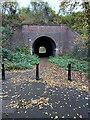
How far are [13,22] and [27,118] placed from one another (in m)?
14.7

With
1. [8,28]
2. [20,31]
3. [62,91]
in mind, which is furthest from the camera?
[20,31]

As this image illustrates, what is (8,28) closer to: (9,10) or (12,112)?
(9,10)

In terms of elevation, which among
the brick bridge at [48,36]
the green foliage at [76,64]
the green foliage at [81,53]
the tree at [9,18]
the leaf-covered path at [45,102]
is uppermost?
the tree at [9,18]

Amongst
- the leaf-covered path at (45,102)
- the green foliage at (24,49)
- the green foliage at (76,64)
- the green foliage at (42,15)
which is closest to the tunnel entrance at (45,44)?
the green foliage at (24,49)

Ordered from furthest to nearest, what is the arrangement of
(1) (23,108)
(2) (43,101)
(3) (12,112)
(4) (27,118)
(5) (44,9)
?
(5) (44,9) < (2) (43,101) < (1) (23,108) < (3) (12,112) < (4) (27,118)

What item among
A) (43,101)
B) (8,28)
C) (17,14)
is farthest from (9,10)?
(43,101)

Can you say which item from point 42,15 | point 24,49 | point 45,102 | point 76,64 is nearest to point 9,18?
point 24,49

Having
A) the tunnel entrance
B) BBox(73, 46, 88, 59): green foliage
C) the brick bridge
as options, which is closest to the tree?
the brick bridge

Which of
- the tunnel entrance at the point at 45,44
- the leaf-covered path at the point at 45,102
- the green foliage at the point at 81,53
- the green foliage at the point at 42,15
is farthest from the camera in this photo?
the tunnel entrance at the point at 45,44

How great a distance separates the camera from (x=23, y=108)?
3.25 meters

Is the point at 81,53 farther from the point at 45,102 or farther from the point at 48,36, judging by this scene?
the point at 45,102

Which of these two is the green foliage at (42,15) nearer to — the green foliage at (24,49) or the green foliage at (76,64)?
the green foliage at (24,49)

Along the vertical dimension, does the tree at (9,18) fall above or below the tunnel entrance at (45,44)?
above

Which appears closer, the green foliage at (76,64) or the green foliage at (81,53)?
the green foliage at (76,64)
